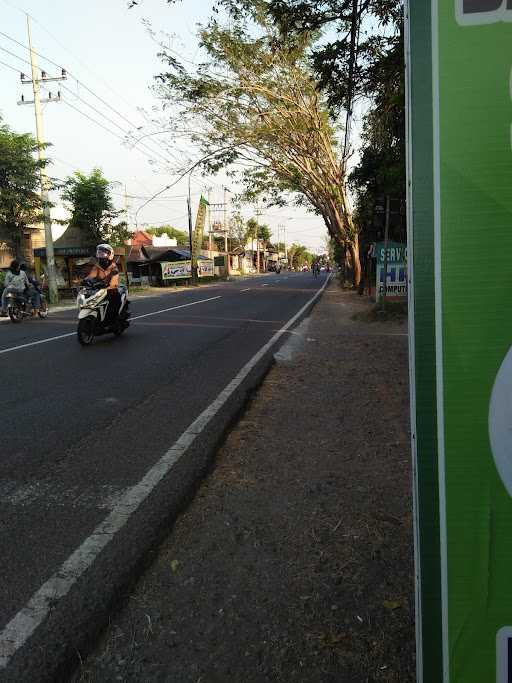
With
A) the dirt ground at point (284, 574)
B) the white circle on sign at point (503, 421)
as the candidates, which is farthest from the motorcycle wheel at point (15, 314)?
the white circle on sign at point (503, 421)

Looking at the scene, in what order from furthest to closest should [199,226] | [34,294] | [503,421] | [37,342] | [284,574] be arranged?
[199,226] → [34,294] → [37,342] → [284,574] → [503,421]

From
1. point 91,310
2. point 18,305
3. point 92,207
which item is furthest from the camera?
point 92,207

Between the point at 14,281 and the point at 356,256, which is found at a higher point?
the point at 356,256

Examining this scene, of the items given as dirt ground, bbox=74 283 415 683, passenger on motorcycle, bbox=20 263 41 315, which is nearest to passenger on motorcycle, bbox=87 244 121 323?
dirt ground, bbox=74 283 415 683

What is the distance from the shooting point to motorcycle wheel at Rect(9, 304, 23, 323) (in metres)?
14.2

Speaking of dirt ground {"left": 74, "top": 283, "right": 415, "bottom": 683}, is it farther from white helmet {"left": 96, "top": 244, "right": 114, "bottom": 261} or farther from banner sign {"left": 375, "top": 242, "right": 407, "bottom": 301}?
banner sign {"left": 375, "top": 242, "right": 407, "bottom": 301}

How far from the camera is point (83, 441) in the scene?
425cm

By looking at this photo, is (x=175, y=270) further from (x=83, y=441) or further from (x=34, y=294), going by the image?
(x=83, y=441)

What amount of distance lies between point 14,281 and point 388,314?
10.0 meters

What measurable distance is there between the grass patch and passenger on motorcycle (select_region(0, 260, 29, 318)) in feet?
29.9

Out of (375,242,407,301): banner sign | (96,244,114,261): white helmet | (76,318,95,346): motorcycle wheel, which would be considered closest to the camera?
(76,318,95,346): motorcycle wheel

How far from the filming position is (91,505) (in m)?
3.08

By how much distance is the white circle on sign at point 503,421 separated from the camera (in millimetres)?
1096

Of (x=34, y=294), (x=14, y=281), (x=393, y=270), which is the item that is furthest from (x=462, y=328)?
(x=34, y=294)
